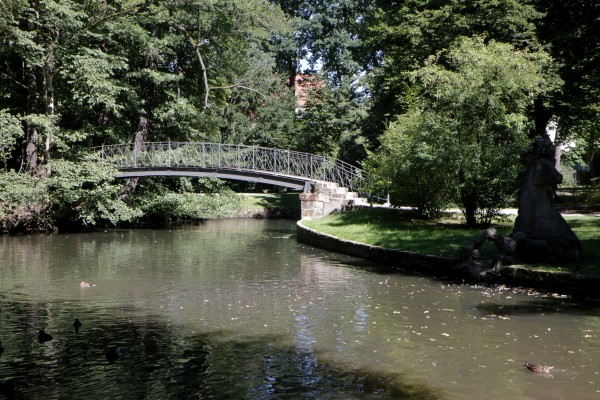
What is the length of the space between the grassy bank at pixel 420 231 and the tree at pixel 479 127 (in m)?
1.21

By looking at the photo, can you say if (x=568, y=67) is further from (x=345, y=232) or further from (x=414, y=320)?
(x=414, y=320)

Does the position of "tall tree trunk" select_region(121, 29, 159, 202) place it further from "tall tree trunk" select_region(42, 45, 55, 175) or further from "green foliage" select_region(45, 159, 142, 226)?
"tall tree trunk" select_region(42, 45, 55, 175)

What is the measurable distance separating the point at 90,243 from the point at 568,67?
66.9ft

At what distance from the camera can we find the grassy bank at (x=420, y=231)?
16.3 meters

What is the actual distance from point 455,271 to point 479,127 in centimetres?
716

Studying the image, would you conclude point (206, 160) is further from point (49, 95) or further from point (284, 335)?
point (284, 335)

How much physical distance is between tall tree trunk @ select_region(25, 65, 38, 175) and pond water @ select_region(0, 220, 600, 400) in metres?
11.1

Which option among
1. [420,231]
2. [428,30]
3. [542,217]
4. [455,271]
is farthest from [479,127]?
[428,30]

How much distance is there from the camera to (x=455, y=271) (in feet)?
51.3

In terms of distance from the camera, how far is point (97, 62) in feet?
90.0

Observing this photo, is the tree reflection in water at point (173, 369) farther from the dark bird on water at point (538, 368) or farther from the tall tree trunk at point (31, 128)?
the tall tree trunk at point (31, 128)

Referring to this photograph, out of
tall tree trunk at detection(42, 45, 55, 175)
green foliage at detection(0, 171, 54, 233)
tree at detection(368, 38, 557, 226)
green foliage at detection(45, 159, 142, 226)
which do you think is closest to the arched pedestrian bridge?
green foliage at detection(45, 159, 142, 226)

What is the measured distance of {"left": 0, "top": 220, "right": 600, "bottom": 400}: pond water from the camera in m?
7.81

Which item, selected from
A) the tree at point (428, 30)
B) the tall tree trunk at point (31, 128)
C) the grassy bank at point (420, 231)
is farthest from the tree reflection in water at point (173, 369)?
the tree at point (428, 30)
